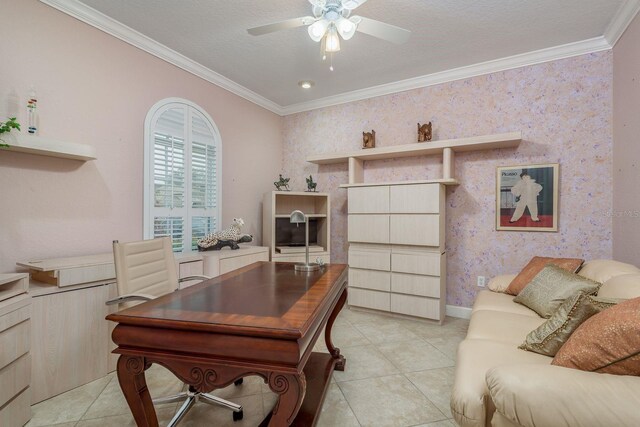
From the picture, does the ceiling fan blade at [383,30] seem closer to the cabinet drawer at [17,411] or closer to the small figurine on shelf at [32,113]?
the small figurine on shelf at [32,113]

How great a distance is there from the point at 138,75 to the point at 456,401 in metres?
3.44

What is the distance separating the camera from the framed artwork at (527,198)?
2965 millimetres

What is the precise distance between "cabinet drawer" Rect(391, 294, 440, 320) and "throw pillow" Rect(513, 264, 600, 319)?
2.93 feet

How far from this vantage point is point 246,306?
129 cm

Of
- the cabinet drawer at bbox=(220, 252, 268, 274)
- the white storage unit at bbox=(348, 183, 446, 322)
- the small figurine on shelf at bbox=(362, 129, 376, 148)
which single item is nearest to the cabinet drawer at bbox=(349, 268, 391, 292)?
the white storage unit at bbox=(348, 183, 446, 322)

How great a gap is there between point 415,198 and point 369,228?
641 mm

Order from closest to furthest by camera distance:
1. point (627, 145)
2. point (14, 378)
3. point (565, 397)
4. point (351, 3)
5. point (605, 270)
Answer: point (565, 397) → point (14, 378) → point (351, 3) → point (605, 270) → point (627, 145)

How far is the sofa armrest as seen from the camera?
90 centimetres

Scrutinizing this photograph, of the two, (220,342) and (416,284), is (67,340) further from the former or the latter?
(416,284)

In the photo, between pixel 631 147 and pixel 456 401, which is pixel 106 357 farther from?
pixel 631 147

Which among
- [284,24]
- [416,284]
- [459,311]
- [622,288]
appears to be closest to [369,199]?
[416,284]

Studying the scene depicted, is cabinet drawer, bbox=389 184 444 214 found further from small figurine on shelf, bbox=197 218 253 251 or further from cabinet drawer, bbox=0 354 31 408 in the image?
cabinet drawer, bbox=0 354 31 408

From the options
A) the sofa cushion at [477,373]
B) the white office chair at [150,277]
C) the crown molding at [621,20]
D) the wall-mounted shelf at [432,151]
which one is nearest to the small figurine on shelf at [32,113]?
the white office chair at [150,277]

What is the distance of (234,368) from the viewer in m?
1.07
